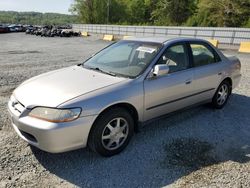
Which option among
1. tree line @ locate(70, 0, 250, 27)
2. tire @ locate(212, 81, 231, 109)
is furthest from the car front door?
tree line @ locate(70, 0, 250, 27)

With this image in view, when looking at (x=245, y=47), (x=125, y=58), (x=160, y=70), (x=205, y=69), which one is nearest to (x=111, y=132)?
(x=160, y=70)

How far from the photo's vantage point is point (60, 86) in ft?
10.7

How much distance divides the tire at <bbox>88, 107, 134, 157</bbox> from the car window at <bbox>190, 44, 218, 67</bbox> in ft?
6.06

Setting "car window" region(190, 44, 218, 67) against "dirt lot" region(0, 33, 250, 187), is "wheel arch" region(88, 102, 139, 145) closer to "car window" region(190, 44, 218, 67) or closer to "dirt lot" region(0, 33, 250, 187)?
"dirt lot" region(0, 33, 250, 187)

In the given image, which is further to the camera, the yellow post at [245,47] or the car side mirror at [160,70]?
the yellow post at [245,47]

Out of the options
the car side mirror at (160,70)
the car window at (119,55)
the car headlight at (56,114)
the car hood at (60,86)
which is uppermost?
the car window at (119,55)

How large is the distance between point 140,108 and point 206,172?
47.5 inches

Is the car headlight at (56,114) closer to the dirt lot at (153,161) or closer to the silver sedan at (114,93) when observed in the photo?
the silver sedan at (114,93)

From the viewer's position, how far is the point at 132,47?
165 inches

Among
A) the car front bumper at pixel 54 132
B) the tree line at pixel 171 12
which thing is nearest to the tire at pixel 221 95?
the car front bumper at pixel 54 132

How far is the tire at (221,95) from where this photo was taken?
5037 millimetres

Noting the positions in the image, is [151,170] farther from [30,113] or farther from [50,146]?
[30,113]

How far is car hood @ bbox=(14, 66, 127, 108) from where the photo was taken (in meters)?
2.97

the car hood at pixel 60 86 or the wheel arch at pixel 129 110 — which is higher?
the car hood at pixel 60 86
